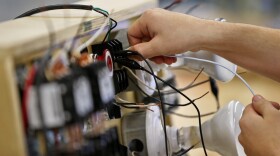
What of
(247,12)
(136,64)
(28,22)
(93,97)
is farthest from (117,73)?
(247,12)

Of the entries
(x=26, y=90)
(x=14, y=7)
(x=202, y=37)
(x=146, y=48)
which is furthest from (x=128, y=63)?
(x=14, y=7)

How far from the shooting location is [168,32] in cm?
90

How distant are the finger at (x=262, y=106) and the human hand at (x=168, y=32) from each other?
17 centimetres

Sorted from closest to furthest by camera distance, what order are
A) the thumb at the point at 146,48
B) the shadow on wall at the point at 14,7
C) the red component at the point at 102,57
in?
the red component at the point at 102,57 < the thumb at the point at 146,48 < the shadow on wall at the point at 14,7

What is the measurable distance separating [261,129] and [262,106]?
47 mm

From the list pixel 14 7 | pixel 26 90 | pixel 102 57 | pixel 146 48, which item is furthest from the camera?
pixel 14 7

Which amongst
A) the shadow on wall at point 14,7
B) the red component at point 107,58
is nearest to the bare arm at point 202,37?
the red component at point 107,58

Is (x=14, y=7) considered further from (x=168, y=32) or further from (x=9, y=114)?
(x=9, y=114)

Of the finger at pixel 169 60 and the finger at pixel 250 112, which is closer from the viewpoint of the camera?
the finger at pixel 250 112

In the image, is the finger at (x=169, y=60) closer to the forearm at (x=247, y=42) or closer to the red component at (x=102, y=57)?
the forearm at (x=247, y=42)

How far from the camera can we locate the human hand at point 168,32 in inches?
35.2

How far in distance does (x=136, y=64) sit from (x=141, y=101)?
227mm

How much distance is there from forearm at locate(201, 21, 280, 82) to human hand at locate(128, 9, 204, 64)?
24 mm

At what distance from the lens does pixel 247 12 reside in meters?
2.70
